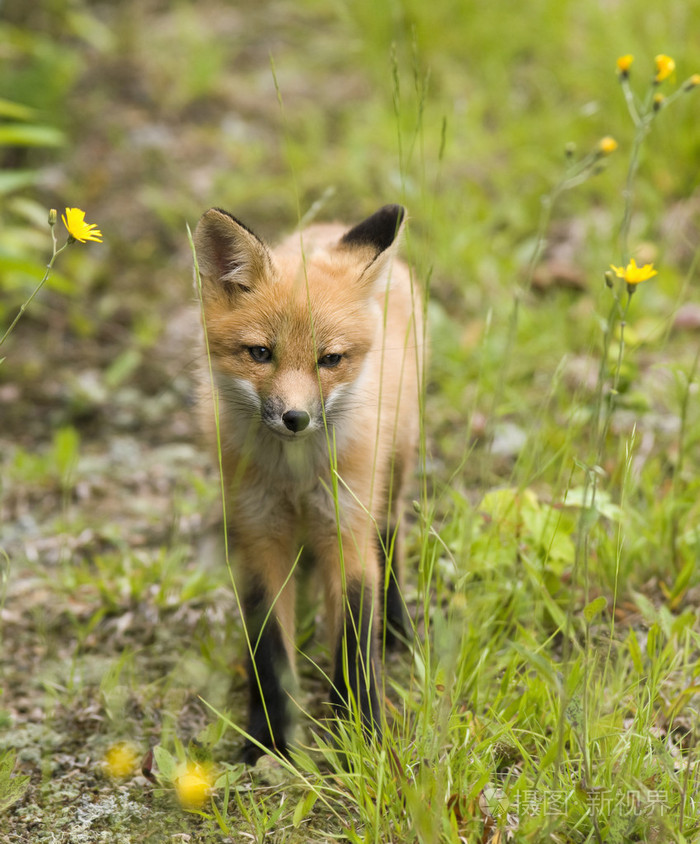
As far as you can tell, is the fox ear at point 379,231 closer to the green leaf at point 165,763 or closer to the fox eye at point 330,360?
the fox eye at point 330,360

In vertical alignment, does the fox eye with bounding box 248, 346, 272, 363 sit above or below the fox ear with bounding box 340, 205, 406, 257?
below

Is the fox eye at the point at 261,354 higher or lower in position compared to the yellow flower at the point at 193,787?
higher

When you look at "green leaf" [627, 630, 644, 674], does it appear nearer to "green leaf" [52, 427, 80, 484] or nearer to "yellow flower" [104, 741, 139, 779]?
"yellow flower" [104, 741, 139, 779]

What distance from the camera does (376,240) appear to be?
2.71m

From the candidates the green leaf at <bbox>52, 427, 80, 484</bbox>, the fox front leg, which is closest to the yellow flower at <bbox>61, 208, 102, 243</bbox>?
the fox front leg

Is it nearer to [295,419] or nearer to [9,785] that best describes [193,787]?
[9,785]

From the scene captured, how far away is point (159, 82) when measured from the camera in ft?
21.2

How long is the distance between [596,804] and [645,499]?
4.88 feet

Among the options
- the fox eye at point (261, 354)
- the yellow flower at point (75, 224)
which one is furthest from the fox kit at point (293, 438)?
the yellow flower at point (75, 224)

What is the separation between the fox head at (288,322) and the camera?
236cm

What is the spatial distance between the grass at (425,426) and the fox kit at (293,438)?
203 mm

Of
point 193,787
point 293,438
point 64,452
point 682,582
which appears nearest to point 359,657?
point 193,787

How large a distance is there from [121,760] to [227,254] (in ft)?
5.04

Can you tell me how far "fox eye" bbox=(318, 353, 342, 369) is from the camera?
2.48 meters
